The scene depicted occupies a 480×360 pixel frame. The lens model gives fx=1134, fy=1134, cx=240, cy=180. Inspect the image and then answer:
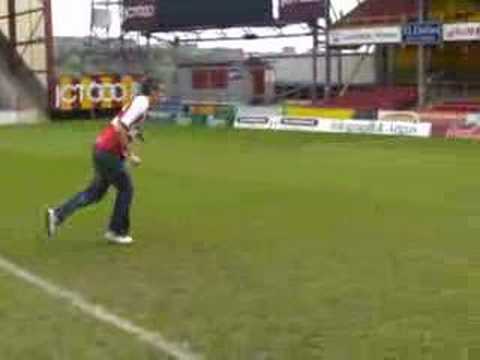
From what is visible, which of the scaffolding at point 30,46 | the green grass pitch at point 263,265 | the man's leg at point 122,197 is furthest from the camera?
the scaffolding at point 30,46

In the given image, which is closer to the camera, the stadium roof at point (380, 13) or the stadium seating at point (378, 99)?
the stadium seating at point (378, 99)

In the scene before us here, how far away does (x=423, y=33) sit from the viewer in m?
38.9

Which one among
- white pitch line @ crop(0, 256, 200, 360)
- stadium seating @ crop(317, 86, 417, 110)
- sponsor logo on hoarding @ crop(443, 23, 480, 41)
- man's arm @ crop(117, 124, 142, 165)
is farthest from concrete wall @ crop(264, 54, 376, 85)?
white pitch line @ crop(0, 256, 200, 360)

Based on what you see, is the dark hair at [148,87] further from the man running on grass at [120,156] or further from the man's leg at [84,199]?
the man's leg at [84,199]

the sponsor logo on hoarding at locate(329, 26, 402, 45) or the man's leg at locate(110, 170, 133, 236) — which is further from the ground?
the sponsor logo on hoarding at locate(329, 26, 402, 45)

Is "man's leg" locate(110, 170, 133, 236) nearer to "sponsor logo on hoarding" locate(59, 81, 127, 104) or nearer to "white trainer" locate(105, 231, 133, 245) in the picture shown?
"white trainer" locate(105, 231, 133, 245)

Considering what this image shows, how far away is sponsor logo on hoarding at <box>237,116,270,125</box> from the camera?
39.4 meters

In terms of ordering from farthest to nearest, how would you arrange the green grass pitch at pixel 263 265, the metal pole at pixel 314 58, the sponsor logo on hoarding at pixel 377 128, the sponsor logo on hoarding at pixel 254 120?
the metal pole at pixel 314 58 → the sponsor logo on hoarding at pixel 254 120 → the sponsor logo on hoarding at pixel 377 128 → the green grass pitch at pixel 263 265

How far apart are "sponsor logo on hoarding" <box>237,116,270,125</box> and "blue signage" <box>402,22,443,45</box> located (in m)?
5.67

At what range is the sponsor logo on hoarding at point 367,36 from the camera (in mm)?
40409

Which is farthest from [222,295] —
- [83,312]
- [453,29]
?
[453,29]

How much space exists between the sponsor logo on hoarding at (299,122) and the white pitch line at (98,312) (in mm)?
26874

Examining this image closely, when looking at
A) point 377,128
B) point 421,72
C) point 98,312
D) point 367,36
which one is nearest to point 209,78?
point 367,36

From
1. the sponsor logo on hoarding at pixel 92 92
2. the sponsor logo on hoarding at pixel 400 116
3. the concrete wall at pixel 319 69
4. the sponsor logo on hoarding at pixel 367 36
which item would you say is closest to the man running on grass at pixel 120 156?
the sponsor logo on hoarding at pixel 400 116
